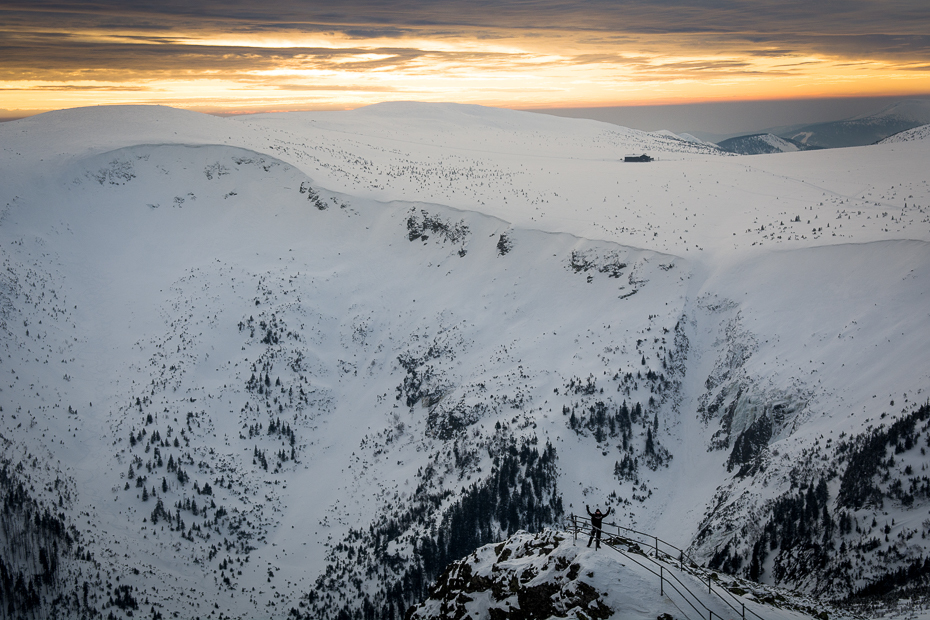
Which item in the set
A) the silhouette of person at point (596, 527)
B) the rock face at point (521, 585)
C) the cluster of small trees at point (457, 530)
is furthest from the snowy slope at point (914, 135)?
the rock face at point (521, 585)

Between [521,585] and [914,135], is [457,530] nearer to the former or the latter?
[521,585]

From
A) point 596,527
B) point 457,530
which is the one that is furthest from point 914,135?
point 596,527

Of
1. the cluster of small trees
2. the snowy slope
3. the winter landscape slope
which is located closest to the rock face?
the winter landscape slope

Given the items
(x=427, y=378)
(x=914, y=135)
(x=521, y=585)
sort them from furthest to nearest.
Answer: (x=914, y=135) < (x=427, y=378) < (x=521, y=585)

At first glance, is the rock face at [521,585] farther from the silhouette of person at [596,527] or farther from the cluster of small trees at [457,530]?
the cluster of small trees at [457,530]

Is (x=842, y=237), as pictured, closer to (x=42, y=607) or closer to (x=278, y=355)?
(x=278, y=355)

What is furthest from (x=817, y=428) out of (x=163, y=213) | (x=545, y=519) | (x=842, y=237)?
(x=163, y=213)
